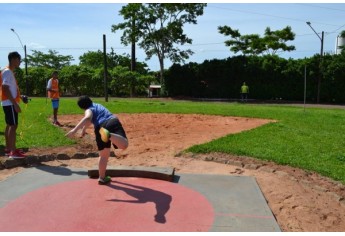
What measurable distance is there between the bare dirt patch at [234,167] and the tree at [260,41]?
28112 mm

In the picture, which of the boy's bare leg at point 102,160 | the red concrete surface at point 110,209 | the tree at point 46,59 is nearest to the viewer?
the red concrete surface at point 110,209

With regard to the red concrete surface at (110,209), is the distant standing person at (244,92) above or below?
above

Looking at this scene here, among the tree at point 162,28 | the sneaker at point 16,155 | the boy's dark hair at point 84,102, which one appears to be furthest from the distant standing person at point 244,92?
the boy's dark hair at point 84,102

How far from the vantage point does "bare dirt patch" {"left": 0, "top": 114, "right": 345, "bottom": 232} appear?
4.35m

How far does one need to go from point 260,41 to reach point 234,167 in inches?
1320

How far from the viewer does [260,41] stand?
3769 cm

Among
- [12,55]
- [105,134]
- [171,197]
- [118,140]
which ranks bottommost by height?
[171,197]

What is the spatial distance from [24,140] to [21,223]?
183 inches

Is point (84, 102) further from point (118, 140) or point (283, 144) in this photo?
point (283, 144)

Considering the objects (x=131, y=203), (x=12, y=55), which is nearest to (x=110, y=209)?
(x=131, y=203)

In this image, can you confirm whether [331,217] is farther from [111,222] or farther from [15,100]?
[15,100]

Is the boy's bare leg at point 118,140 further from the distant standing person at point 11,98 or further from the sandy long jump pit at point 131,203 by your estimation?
the distant standing person at point 11,98

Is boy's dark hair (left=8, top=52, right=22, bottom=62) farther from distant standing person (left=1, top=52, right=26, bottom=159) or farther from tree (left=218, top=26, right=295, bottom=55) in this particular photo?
tree (left=218, top=26, right=295, bottom=55)

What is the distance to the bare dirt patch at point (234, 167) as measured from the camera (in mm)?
4348
